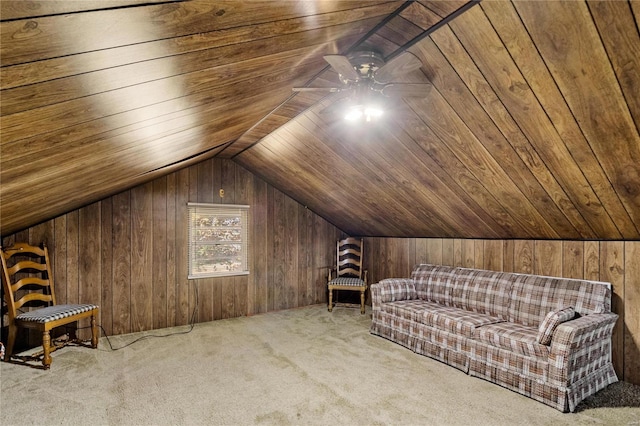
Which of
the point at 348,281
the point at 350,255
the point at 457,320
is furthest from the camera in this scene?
the point at 350,255

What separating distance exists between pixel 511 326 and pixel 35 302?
196 inches

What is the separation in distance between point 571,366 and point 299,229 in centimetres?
406

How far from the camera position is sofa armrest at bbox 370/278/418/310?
434 cm

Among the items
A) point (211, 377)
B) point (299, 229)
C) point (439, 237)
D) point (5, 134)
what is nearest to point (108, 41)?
point (5, 134)

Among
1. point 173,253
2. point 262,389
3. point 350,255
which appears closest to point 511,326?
point 262,389

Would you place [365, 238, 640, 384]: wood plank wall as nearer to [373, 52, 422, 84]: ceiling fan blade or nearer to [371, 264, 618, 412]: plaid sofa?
[371, 264, 618, 412]: plaid sofa

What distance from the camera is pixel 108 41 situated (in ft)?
3.31

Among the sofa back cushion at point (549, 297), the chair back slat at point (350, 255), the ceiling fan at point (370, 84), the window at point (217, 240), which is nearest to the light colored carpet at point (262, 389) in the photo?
the sofa back cushion at point (549, 297)

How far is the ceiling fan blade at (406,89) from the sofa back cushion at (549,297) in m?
2.32

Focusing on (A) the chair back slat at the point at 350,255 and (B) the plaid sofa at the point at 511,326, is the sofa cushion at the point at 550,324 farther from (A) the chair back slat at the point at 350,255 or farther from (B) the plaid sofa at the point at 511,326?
(A) the chair back slat at the point at 350,255

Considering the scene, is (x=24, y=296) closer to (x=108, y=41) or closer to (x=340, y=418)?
(x=340, y=418)

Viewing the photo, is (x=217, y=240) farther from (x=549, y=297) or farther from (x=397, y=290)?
(x=549, y=297)

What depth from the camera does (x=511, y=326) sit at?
3270 mm

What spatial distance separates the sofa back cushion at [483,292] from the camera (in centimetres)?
363
